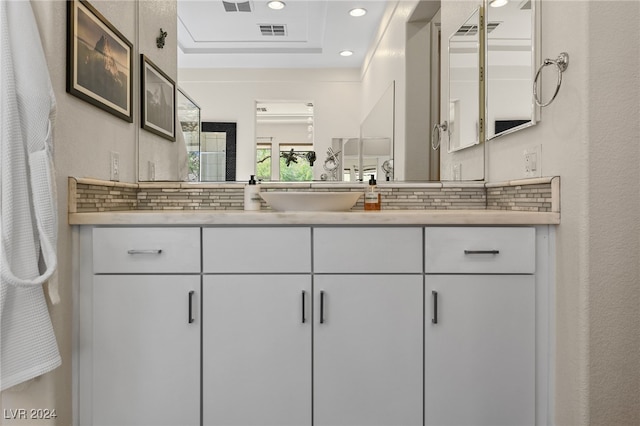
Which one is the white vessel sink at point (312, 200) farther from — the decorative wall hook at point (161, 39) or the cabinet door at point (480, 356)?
the decorative wall hook at point (161, 39)

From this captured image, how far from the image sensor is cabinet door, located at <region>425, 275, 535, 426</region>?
4.77 feet

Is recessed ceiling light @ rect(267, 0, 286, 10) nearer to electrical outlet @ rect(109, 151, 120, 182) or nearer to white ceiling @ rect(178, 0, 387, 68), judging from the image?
white ceiling @ rect(178, 0, 387, 68)

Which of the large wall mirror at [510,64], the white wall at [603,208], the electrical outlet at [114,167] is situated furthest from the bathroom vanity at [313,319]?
the large wall mirror at [510,64]

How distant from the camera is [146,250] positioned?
1442 millimetres

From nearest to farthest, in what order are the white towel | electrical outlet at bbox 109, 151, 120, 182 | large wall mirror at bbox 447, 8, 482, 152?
A: the white towel → electrical outlet at bbox 109, 151, 120, 182 → large wall mirror at bbox 447, 8, 482, 152

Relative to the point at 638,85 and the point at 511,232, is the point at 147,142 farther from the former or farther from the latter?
the point at 638,85

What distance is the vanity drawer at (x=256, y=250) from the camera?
4.74 ft

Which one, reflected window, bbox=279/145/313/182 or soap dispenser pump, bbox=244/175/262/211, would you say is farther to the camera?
reflected window, bbox=279/145/313/182

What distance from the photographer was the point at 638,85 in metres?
1.26

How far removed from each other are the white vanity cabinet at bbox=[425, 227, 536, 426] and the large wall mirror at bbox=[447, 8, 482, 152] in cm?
69

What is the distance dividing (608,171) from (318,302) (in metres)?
1.01

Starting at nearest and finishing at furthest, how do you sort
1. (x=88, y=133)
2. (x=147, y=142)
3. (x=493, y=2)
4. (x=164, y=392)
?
(x=164, y=392) < (x=88, y=133) < (x=493, y=2) < (x=147, y=142)

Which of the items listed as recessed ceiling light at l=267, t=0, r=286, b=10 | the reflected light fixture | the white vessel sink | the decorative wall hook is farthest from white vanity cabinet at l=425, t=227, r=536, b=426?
the decorative wall hook

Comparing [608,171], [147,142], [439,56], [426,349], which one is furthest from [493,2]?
[147,142]
